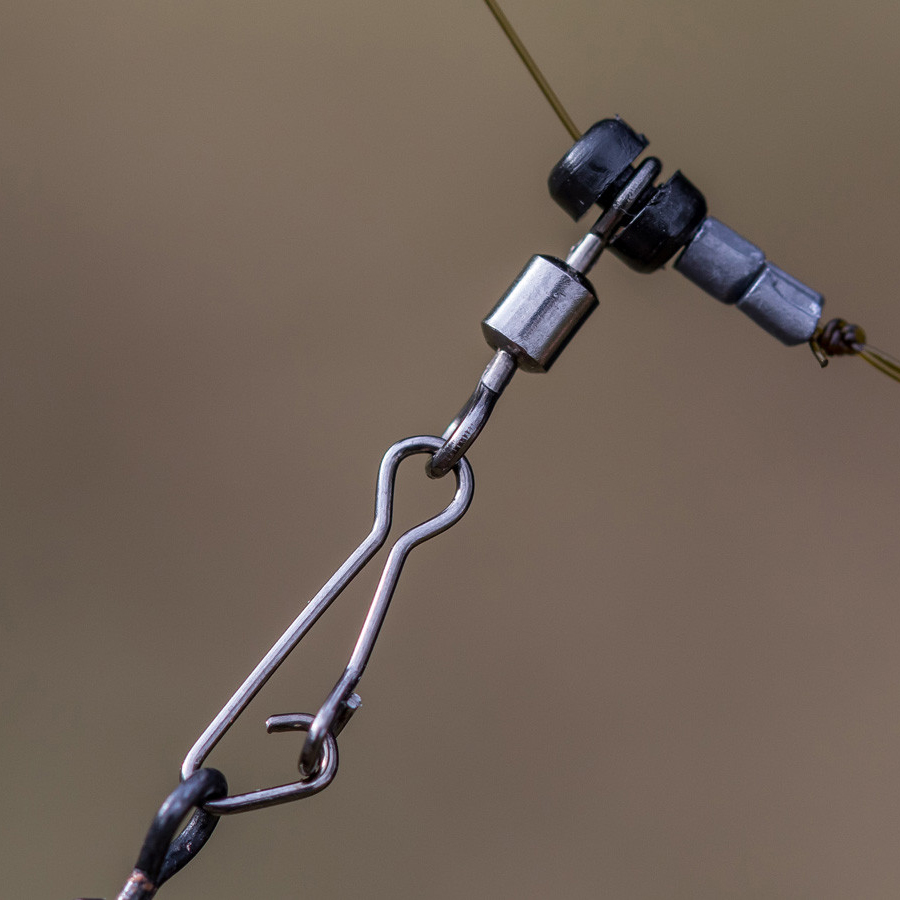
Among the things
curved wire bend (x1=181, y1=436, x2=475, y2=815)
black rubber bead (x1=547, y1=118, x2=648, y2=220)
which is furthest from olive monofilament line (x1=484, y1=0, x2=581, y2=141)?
curved wire bend (x1=181, y1=436, x2=475, y2=815)

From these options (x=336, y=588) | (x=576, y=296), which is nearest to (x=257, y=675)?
(x=336, y=588)

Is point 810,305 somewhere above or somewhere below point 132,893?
above

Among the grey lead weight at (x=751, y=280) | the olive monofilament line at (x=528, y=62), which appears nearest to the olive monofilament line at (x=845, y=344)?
the grey lead weight at (x=751, y=280)

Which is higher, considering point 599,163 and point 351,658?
point 599,163

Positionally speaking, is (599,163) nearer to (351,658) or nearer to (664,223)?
(664,223)

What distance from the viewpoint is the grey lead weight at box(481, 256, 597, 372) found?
31 cm

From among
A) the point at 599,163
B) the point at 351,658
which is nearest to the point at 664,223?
the point at 599,163

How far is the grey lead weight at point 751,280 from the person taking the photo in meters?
0.33

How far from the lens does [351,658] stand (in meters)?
0.30

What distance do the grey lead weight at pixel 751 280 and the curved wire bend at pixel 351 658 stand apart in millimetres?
102

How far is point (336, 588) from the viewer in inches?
12.6

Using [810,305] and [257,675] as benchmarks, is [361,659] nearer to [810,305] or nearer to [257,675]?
[257,675]

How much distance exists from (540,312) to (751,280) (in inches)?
2.9

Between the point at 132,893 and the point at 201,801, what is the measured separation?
0.09 feet
